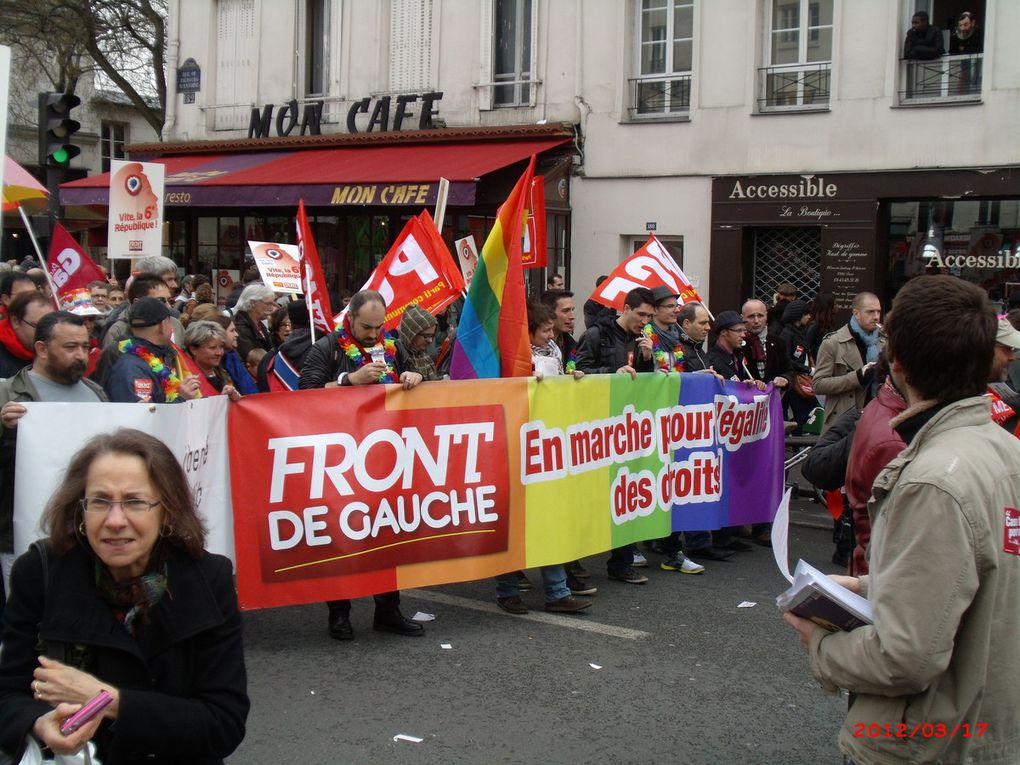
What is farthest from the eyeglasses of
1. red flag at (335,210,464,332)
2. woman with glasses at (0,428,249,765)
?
red flag at (335,210,464,332)

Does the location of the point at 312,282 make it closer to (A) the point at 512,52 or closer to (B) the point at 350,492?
(B) the point at 350,492

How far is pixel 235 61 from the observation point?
74.0 feet

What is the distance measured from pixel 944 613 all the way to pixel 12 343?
5.05 m

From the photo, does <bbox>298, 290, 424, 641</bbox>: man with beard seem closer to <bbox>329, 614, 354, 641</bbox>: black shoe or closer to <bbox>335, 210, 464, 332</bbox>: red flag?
<bbox>329, 614, 354, 641</bbox>: black shoe

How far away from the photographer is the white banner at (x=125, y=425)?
524 centimetres

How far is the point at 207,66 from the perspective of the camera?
2286 cm

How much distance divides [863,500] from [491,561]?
2861 millimetres

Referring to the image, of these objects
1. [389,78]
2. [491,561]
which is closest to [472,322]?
[491,561]

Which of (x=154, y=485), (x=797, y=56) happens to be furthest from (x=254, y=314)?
(x=797, y=56)

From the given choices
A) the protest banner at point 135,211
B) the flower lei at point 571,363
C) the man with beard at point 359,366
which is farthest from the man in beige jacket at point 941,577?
the protest banner at point 135,211

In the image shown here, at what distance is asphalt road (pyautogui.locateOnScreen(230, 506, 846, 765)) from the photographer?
4891 millimetres

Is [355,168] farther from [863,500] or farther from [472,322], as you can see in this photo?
[863,500]

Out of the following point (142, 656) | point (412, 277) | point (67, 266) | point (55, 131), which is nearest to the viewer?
point (142, 656)
